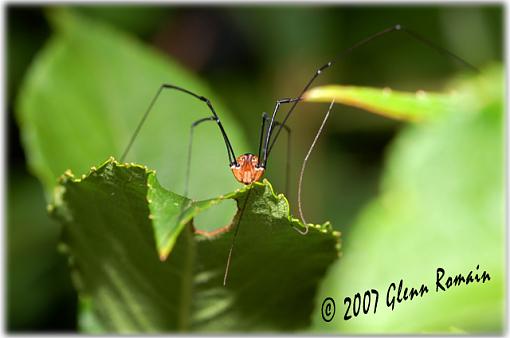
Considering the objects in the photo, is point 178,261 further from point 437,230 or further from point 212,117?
point 437,230

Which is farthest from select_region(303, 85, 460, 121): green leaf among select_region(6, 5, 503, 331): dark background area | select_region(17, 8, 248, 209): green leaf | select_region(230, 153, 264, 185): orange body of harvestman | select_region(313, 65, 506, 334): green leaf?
select_region(6, 5, 503, 331): dark background area

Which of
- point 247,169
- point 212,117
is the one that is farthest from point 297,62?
point 247,169

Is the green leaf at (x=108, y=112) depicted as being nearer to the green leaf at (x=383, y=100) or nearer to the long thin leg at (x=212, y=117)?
the long thin leg at (x=212, y=117)

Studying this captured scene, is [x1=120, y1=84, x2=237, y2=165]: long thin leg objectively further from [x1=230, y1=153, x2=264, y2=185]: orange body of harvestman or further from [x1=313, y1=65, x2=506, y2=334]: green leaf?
[x1=313, y1=65, x2=506, y2=334]: green leaf

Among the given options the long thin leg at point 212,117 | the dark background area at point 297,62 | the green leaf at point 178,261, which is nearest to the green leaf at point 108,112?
the long thin leg at point 212,117

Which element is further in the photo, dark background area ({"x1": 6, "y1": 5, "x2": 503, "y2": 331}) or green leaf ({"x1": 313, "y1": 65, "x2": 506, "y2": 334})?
dark background area ({"x1": 6, "y1": 5, "x2": 503, "y2": 331})
